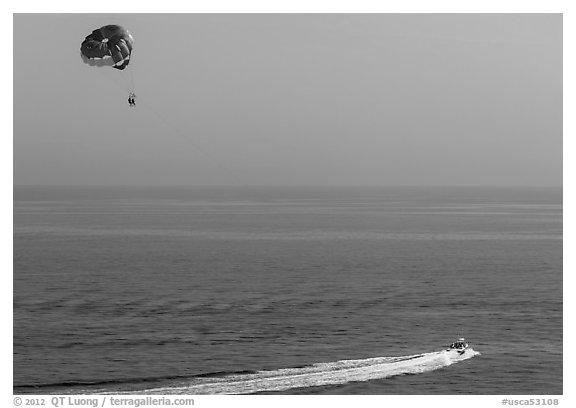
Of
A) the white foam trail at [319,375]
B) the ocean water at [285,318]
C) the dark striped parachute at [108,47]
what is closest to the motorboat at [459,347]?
the white foam trail at [319,375]

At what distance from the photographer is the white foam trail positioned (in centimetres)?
5400

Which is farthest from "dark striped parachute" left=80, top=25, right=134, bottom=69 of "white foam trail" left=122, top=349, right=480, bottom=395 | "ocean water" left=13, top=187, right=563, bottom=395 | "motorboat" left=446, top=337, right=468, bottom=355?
"motorboat" left=446, top=337, right=468, bottom=355

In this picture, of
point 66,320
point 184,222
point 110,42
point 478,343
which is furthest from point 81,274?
point 184,222

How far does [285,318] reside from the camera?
2928 inches

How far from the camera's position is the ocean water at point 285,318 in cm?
5688

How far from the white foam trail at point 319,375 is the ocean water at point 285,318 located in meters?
0.14

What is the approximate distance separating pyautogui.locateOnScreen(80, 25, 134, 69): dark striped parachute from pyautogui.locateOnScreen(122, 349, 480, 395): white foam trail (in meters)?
27.8

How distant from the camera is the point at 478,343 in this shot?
219ft

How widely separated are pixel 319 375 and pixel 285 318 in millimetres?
17655

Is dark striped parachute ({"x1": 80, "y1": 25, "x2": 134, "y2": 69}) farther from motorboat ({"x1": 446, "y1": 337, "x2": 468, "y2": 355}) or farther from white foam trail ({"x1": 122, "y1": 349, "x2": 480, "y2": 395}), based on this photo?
motorboat ({"x1": 446, "y1": 337, "x2": 468, "y2": 355})

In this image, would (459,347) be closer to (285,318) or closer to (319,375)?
(319,375)

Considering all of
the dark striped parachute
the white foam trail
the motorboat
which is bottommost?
the white foam trail

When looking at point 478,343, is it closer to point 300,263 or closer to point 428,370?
point 428,370

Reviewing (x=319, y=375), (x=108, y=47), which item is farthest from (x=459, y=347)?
(x=108, y=47)
